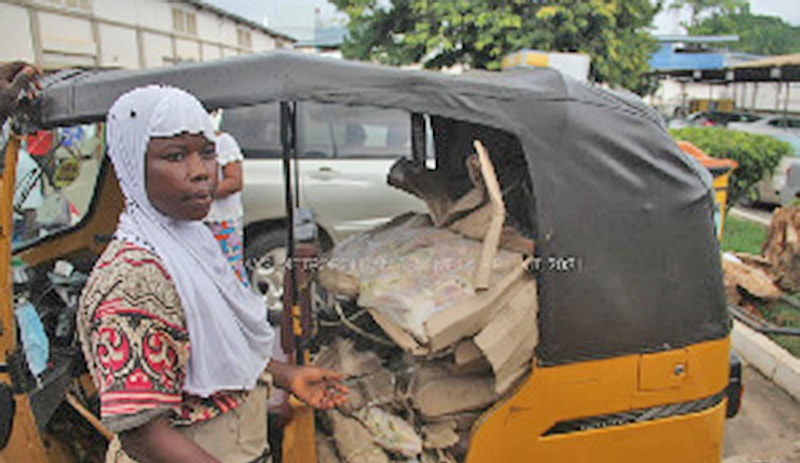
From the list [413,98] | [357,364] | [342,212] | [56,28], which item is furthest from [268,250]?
[56,28]

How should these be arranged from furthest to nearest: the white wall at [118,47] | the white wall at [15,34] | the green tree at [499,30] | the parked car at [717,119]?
the white wall at [118,47]
the parked car at [717,119]
the white wall at [15,34]
the green tree at [499,30]

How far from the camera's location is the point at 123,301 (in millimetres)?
1153

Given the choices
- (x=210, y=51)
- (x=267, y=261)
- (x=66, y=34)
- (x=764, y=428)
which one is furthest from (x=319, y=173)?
(x=210, y=51)

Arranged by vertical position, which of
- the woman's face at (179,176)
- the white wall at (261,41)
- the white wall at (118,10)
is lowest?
the woman's face at (179,176)

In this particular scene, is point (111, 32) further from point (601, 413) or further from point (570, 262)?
point (601, 413)

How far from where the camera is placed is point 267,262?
16.3ft

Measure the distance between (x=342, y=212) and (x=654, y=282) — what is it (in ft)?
11.4

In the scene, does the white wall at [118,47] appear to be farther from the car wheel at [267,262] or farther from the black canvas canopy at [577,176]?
the black canvas canopy at [577,176]

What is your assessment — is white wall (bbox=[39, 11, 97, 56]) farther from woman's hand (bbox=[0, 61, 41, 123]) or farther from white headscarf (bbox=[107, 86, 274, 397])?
white headscarf (bbox=[107, 86, 274, 397])

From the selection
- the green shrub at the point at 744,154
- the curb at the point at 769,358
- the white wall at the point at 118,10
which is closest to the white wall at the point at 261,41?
the white wall at the point at 118,10

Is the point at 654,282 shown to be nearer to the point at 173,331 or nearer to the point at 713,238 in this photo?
the point at 713,238

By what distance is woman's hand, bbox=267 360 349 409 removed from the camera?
1.73 m

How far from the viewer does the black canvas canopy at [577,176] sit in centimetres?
171

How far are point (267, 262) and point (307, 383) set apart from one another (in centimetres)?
335
